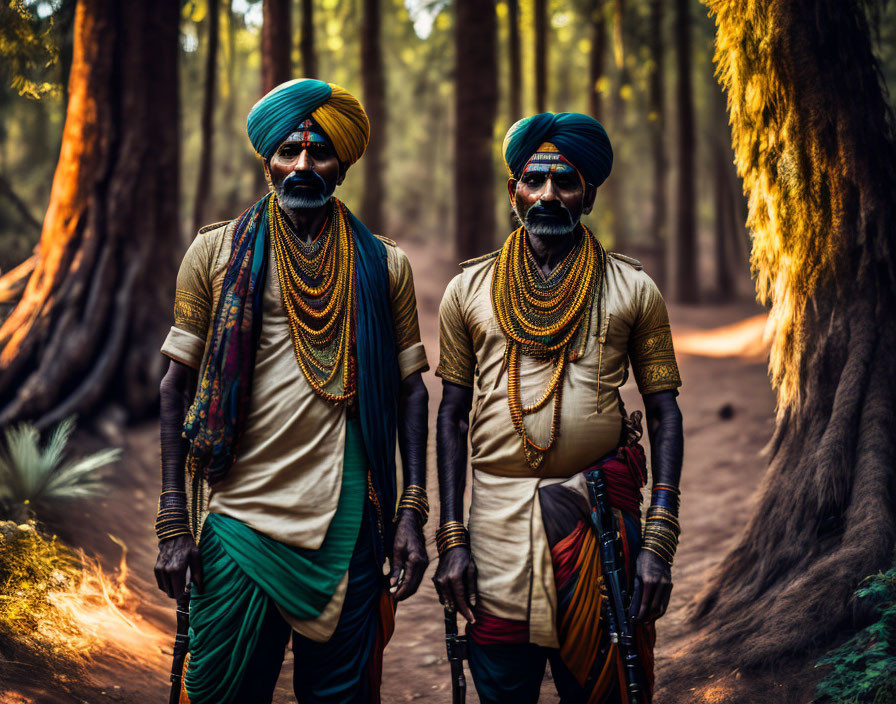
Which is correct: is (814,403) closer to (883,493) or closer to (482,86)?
(883,493)

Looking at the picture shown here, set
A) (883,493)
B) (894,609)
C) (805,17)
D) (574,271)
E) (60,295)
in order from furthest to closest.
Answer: (60,295) < (805,17) < (883,493) < (894,609) < (574,271)

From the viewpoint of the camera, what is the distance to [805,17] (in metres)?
4.80

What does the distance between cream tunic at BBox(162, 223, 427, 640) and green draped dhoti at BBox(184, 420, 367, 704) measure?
1.9 inches

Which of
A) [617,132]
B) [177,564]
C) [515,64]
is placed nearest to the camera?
[177,564]

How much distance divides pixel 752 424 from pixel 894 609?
5.41 metres

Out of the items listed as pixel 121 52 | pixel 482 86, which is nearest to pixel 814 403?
pixel 121 52

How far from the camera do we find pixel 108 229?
8.41m

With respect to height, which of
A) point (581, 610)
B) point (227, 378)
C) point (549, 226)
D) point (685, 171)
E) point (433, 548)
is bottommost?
point (433, 548)

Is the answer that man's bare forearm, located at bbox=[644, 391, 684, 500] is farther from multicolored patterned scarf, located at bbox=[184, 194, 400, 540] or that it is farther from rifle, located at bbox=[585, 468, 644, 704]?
multicolored patterned scarf, located at bbox=[184, 194, 400, 540]

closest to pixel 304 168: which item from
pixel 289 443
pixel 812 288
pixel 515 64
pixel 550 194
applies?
pixel 550 194

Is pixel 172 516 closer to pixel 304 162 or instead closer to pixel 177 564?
pixel 177 564

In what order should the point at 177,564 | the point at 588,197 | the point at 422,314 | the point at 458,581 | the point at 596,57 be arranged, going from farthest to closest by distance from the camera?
the point at 596,57
the point at 422,314
the point at 588,197
the point at 458,581
the point at 177,564

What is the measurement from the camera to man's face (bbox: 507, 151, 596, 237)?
3.21 metres

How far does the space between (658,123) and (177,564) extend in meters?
17.7
